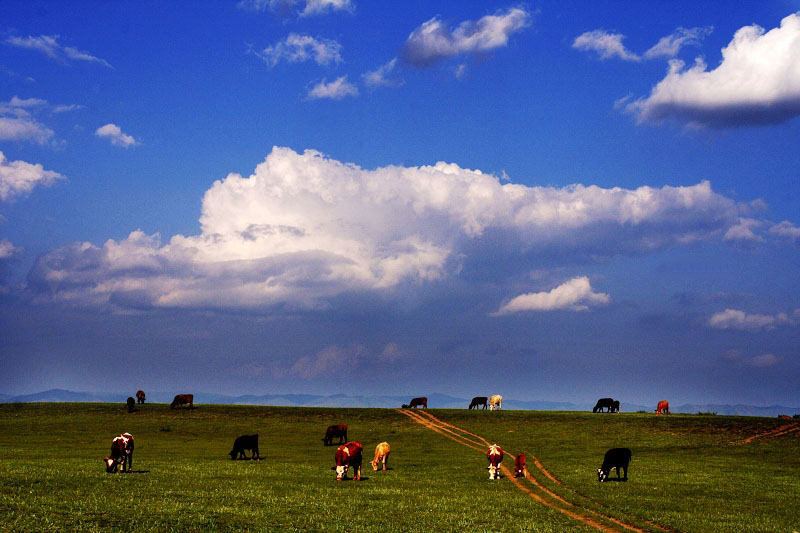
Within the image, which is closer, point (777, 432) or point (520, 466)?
point (520, 466)

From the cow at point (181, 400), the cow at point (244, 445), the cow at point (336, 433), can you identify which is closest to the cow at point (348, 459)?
the cow at point (244, 445)

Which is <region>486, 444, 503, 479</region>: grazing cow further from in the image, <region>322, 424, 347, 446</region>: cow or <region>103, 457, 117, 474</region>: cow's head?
<region>322, 424, 347, 446</region>: cow

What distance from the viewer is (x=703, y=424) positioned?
7638cm

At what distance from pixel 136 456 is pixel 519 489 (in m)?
29.5

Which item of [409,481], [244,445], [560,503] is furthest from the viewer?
[244,445]

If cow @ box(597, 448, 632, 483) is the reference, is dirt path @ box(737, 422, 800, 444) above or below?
below

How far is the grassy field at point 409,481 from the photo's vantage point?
78.8 ft

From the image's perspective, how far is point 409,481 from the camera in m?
36.9

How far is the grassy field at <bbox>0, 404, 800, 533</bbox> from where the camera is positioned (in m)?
24.0

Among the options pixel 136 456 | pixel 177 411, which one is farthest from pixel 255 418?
pixel 136 456

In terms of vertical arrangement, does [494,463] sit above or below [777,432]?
above

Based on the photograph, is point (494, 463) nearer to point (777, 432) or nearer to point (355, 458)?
point (355, 458)

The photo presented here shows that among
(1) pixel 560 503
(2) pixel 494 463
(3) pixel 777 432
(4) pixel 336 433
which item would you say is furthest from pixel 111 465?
(3) pixel 777 432

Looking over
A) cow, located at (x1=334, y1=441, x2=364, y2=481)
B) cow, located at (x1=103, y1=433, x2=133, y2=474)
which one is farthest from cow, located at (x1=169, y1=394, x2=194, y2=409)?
cow, located at (x1=334, y1=441, x2=364, y2=481)
